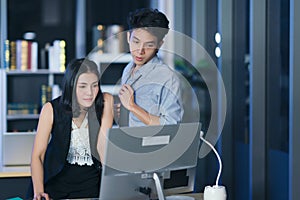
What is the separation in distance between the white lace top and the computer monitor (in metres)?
0.33

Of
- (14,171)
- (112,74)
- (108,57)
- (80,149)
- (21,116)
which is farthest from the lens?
(112,74)

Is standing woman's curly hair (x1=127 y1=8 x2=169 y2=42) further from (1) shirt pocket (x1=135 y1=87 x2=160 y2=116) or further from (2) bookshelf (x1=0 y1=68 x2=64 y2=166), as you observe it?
(2) bookshelf (x1=0 y1=68 x2=64 y2=166)

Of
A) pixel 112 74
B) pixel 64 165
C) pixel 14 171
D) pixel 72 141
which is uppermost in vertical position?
pixel 112 74

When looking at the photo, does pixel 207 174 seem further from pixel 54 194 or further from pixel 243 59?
pixel 54 194

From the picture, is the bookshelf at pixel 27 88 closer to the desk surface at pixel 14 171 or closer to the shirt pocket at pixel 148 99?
the desk surface at pixel 14 171

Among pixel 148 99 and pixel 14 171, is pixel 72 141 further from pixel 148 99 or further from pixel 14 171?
pixel 14 171

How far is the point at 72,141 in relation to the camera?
257cm

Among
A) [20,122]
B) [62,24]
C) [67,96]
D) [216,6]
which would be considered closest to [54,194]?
[67,96]

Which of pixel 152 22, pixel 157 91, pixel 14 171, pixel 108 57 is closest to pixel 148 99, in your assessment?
pixel 157 91

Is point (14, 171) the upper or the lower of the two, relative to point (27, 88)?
lower

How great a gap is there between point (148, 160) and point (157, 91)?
54cm

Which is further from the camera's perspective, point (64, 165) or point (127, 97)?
point (127, 97)

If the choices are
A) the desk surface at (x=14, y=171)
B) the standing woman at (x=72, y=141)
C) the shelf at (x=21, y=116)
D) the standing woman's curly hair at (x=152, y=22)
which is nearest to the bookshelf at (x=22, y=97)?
the shelf at (x=21, y=116)

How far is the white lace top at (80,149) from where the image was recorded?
256 centimetres
